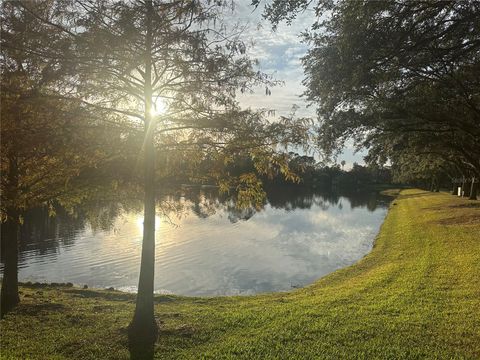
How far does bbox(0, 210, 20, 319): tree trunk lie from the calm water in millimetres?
2691

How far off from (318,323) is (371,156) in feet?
39.5

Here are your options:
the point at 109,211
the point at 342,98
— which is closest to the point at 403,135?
the point at 342,98

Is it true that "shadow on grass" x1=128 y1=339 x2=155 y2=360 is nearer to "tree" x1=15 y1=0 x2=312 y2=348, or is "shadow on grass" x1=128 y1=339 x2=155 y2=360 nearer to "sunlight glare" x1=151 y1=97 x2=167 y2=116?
"tree" x1=15 y1=0 x2=312 y2=348

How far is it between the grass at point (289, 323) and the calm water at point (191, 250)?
119 inches

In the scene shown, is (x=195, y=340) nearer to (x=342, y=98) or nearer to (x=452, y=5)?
(x=342, y=98)

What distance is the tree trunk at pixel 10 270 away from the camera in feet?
42.8

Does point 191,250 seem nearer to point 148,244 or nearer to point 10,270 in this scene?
point 10,270

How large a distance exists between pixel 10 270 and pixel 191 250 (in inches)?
696

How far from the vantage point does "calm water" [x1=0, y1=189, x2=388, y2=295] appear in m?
15.7

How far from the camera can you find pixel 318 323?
10031mm

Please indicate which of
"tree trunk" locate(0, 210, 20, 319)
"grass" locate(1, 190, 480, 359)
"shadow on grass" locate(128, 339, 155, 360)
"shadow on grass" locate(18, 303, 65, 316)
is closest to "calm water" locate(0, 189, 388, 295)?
"tree trunk" locate(0, 210, 20, 319)

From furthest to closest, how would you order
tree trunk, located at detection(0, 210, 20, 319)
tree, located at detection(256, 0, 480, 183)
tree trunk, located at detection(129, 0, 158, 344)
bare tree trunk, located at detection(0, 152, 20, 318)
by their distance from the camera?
tree trunk, located at detection(0, 210, 20, 319) → bare tree trunk, located at detection(0, 152, 20, 318) → tree trunk, located at detection(129, 0, 158, 344) → tree, located at detection(256, 0, 480, 183)

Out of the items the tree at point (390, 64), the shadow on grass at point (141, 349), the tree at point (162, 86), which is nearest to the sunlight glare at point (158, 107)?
the tree at point (162, 86)

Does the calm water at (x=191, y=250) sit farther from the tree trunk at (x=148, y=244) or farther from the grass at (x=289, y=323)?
the grass at (x=289, y=323)
